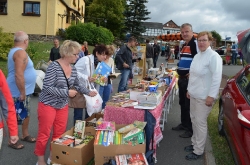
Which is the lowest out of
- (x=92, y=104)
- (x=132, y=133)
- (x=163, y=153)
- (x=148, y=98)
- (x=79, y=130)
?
(x=163, y=153)

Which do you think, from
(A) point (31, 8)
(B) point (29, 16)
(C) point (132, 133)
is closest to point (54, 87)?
(C) point (132, 133)

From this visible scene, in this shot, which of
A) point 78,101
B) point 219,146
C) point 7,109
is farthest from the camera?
point 219,146

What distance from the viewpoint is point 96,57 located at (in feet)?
16.0

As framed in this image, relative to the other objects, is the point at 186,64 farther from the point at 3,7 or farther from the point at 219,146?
the point at 3,7

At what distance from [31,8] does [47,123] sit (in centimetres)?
2426

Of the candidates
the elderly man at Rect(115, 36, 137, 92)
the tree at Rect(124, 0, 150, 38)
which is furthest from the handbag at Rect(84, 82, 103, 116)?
the tree at Rect(124, 0, 150, 38)

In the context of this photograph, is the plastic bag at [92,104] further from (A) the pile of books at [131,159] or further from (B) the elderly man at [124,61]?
(B) the elderly man at [124,61]

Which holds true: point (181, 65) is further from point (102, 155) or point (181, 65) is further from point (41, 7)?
point (41, 7)

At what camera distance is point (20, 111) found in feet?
14.1

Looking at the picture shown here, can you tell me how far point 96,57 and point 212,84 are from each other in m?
2.11

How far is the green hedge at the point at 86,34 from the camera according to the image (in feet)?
86.9

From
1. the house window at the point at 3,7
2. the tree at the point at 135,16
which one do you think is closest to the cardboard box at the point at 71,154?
the house window at the point at 3,7

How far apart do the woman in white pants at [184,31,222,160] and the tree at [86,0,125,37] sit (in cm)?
4490

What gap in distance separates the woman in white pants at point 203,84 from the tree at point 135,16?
55.4 meters
